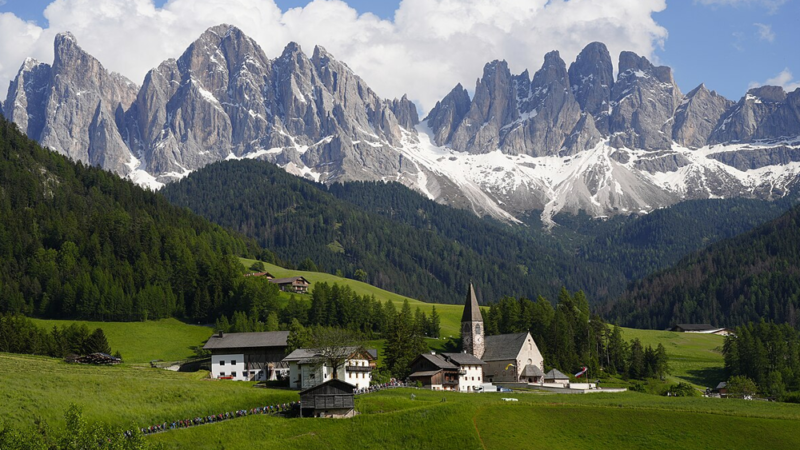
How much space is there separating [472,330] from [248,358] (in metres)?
34.2

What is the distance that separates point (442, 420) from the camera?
77500mm

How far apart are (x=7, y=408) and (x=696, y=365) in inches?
4811

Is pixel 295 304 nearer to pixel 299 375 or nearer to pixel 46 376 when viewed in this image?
pixel 299 375

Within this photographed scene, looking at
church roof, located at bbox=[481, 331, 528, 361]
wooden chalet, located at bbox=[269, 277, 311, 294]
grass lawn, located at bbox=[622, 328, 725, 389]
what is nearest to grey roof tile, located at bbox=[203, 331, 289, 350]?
church roof, located at bbox=[481, 331, 528, 361]

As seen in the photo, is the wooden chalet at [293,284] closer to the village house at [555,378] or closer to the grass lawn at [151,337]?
the grass lawn at [151,337]

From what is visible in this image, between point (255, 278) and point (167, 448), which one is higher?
point (255, 278)

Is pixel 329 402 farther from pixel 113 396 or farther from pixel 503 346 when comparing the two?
pixel 503 346

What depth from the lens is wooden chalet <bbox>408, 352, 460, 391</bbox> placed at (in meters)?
111

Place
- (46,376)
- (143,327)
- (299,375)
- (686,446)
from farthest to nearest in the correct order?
(143,327) → (299,375) → (46,376) → (686,446)

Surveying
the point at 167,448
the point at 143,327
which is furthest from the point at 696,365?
the point at 167,448

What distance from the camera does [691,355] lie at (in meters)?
166

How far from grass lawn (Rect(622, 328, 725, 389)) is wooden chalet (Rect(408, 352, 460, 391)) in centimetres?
4742

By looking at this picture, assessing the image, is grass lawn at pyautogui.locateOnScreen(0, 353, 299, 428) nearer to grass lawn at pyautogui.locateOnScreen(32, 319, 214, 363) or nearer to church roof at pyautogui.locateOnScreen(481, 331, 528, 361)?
grass lawn at pyautogui.locateOnScreen(32, 319, 214, 363)

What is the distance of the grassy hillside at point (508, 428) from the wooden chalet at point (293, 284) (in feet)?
350
